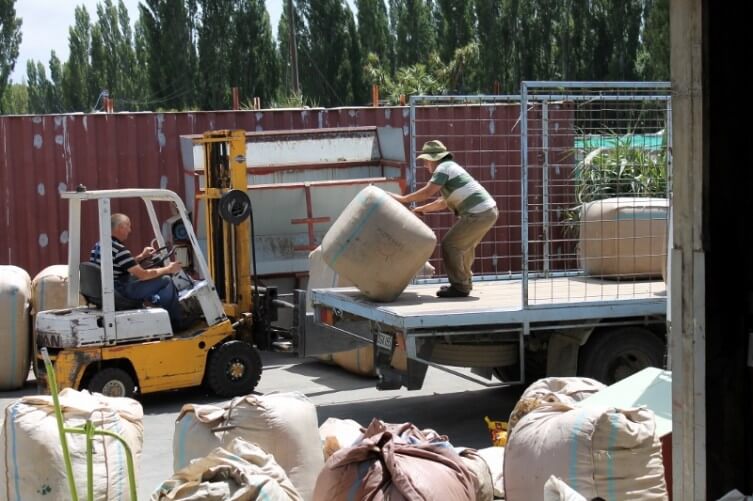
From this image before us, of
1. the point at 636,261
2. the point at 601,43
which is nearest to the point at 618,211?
the point at 636,261

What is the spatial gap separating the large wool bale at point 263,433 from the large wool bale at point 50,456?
0.38 m

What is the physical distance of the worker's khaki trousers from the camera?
28.2 ft

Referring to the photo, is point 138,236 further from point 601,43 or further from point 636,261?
point 601,43

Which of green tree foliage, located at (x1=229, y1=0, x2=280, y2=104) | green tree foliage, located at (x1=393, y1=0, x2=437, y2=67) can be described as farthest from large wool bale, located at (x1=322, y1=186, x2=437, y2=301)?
green tree foliage, located at (x1=393, y1=0, x2=437, y2=67)

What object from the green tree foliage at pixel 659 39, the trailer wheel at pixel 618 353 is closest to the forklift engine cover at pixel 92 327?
the trailer wheel at pixel 618 353

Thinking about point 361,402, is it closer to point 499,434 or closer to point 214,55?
point 499,434

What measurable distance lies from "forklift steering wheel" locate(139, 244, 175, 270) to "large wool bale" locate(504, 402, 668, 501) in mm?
5481

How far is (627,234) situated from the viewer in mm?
8906

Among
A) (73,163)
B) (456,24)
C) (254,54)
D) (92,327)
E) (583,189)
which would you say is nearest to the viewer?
(92,327)

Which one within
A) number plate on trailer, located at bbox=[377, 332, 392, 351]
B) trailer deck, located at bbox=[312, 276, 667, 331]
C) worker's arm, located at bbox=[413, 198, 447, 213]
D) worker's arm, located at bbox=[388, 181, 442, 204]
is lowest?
number plate on trailer, located at bbox=[377, 332, 392, 351]

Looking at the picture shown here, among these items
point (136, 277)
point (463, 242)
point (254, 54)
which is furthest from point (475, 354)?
point (254, 54)

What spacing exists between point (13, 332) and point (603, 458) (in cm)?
693

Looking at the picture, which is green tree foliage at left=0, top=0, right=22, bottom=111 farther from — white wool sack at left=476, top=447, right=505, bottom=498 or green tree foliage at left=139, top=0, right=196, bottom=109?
white wool sack at left=476, top=447, right=505, bottom=498

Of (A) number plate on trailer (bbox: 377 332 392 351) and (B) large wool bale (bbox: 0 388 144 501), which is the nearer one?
(B) large wool bale (bbox: 0 388 144 501)
